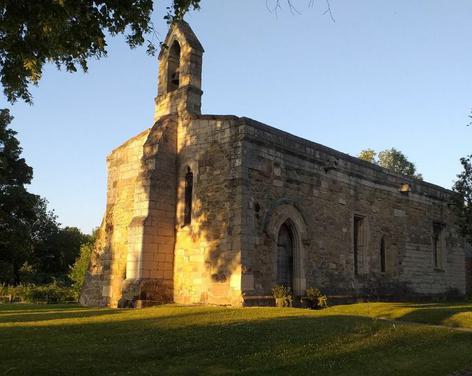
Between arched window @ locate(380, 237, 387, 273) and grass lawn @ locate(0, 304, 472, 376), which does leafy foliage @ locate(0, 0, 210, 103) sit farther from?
arched window @ locate(380, 237, 387, 273)

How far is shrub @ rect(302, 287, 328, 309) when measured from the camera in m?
16.7

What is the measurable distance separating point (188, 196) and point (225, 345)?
8801 millimetres

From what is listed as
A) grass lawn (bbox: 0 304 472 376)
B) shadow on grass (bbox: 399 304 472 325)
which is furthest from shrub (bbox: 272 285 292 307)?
shadow on grass (bbox: 399 304 472 325)

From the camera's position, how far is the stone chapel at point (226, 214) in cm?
1567

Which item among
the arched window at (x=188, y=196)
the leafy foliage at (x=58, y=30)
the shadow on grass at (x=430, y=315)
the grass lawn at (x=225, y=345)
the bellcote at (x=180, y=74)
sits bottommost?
the grass lawn at (x=225, y=345)

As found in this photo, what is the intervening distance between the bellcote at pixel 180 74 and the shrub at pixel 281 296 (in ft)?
22.3

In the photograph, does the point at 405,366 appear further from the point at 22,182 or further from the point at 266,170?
the point at 22,182

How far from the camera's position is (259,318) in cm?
1176

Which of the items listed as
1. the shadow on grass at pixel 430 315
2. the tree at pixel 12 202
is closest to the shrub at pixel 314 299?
the shadow on grass at pixel 430 315

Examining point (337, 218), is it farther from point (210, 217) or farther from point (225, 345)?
point (225, 345)

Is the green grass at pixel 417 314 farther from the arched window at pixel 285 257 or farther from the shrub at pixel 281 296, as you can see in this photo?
the arched window at pixel 285 257

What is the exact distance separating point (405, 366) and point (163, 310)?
7.19 metres

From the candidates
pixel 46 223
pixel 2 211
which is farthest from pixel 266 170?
pixel 46 223

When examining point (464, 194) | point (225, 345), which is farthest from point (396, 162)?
point (225, 345)
